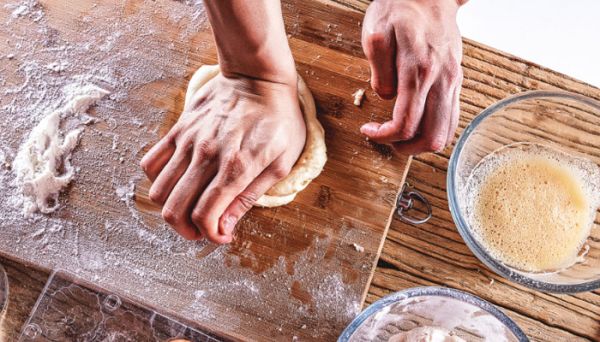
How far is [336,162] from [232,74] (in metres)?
0.21

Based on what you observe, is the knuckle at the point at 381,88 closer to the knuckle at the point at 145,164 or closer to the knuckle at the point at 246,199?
the knuckle at the point at 246,199

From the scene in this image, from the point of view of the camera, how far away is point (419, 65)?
850mm

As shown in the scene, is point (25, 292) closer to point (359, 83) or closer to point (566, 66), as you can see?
point (359, 83)

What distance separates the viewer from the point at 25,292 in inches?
38.6

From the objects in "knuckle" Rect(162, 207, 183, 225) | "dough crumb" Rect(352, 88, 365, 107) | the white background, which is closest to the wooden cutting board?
"dough crumb" Rect(352, 88, 365, 107)

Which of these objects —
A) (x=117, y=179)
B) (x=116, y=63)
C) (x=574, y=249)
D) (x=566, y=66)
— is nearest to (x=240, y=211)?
(x=117, y=179)

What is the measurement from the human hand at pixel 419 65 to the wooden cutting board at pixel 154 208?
8 cm

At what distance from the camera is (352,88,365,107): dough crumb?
969mm

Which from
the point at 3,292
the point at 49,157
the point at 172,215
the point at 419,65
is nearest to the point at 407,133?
the point at 419,65

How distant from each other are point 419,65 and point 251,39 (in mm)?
236

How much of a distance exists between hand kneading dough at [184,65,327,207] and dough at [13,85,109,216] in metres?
0.20

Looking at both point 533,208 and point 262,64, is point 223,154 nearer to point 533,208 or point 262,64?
point 262,64

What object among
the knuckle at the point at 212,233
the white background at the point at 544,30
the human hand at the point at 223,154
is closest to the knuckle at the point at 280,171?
the human hand at the point at 223,154

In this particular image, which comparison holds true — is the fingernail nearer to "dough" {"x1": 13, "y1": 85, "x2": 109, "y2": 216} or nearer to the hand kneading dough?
the hand kneading dough
